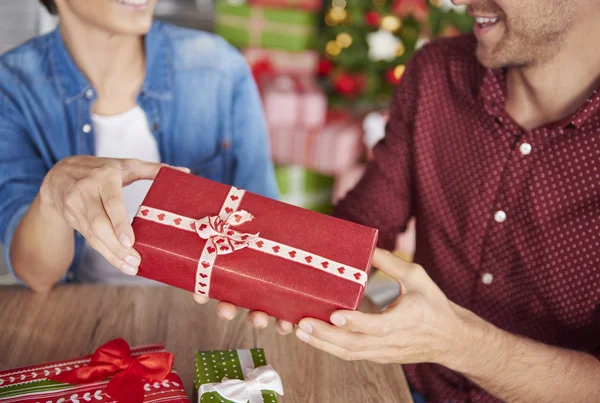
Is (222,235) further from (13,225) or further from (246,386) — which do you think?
(13,225)

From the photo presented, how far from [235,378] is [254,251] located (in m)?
0.21

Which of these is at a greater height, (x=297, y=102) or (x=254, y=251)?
(x=254, y=251)

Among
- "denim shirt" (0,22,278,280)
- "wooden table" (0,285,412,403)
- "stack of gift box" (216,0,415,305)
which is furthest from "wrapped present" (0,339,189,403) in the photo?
"stack of gift box" (216,0,415,305)

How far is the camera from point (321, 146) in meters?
3.15

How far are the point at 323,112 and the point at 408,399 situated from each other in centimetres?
227

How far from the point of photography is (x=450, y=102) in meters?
1.52

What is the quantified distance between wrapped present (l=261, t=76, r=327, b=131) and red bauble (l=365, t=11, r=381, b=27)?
0.43 m

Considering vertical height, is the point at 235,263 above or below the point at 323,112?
above

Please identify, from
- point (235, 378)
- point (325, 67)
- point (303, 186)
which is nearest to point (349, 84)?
point (325, 67)

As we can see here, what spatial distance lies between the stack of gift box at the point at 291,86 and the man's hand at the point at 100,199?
198 centimetres

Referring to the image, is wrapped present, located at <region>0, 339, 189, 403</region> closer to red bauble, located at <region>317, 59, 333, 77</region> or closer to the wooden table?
the wooden table

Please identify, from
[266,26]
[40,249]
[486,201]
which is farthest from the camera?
[266,26]

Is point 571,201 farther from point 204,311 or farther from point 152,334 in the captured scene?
point 152,334

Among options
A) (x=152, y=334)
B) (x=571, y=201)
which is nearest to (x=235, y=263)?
(x=152, y=334)
